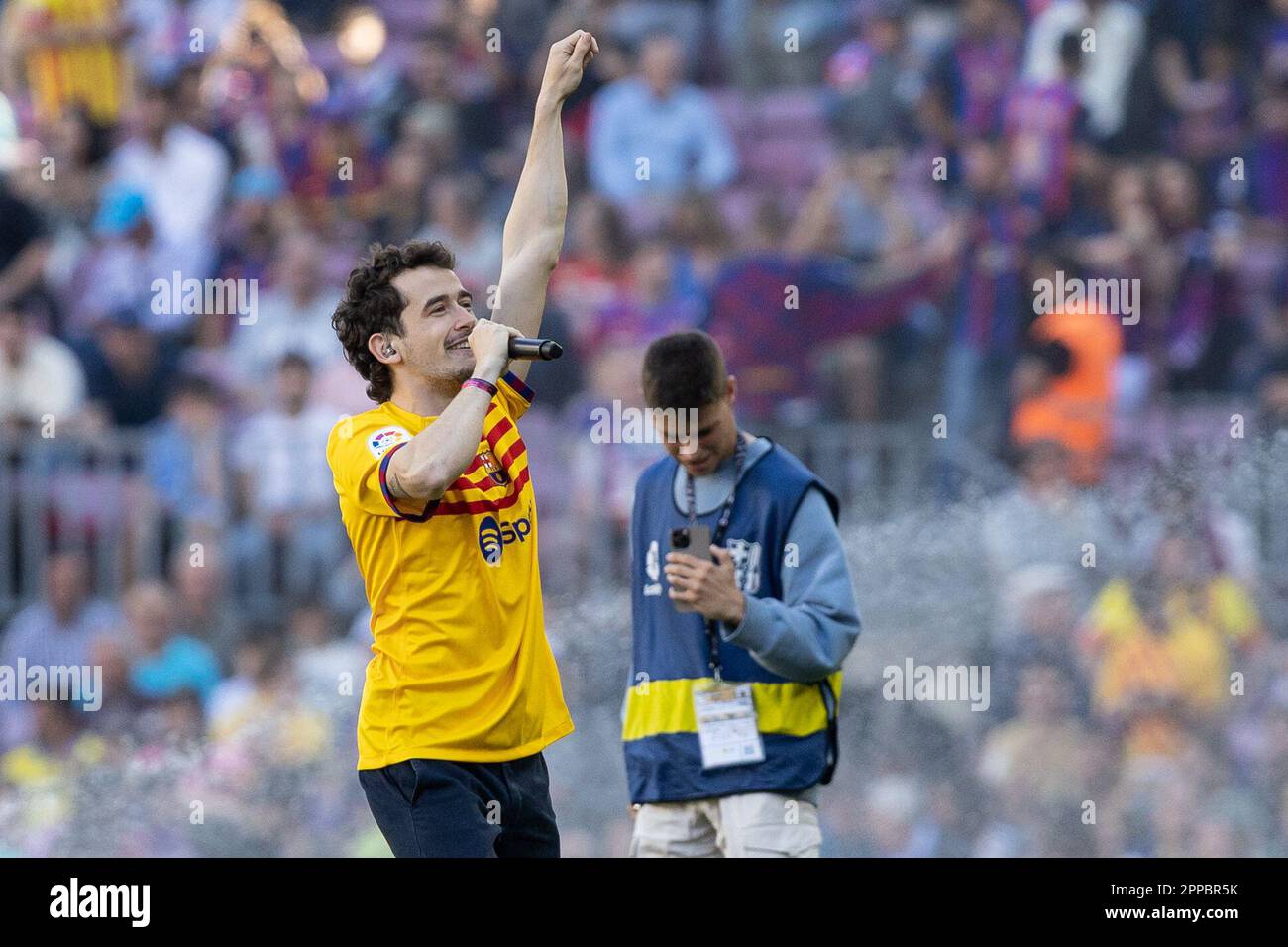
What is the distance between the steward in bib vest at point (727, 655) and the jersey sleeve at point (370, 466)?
0.90 m

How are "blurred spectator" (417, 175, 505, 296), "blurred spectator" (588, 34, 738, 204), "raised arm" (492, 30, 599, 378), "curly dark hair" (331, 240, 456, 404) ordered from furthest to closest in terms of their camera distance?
"blurred spectator" (588, 34, 738, 204) → "blurred spectator" (417, 175, 505, 296) → "raised arm" (492, 30, 599, 378) → "curly dark hair" (331, 240, 456, 404)

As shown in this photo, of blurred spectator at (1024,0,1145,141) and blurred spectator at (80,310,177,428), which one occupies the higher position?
blurred spectator at (1024,0,1145,141)

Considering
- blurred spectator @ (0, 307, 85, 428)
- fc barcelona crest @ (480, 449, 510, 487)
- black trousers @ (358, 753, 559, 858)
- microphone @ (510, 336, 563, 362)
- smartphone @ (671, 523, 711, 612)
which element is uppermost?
blurred spectator @ (0, 307, 85, 428)

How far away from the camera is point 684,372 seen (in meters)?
5.34

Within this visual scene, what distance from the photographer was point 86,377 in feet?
31.8

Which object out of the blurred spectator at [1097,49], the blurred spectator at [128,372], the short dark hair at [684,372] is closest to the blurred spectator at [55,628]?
the blurred spectator at [128,372]

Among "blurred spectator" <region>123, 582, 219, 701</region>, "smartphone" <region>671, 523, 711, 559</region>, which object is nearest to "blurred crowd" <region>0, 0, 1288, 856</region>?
"blurred spectator" <region>123, 582, 219, 701</region>

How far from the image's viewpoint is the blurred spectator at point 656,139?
33.9 ft

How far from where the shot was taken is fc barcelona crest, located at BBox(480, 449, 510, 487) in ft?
15.6

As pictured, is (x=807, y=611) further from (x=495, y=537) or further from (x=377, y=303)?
(x=377, y=303)

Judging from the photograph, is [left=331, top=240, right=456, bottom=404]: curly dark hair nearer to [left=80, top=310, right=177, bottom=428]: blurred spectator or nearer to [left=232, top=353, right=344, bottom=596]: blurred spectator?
[left=232, top=353, right=344, bottom=596]: blurred spectator

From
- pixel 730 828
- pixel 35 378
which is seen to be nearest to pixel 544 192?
pixel 730 828

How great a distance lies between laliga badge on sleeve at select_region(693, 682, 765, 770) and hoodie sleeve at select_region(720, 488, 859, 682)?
150mm

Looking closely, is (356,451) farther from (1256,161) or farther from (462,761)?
(1256,161)
